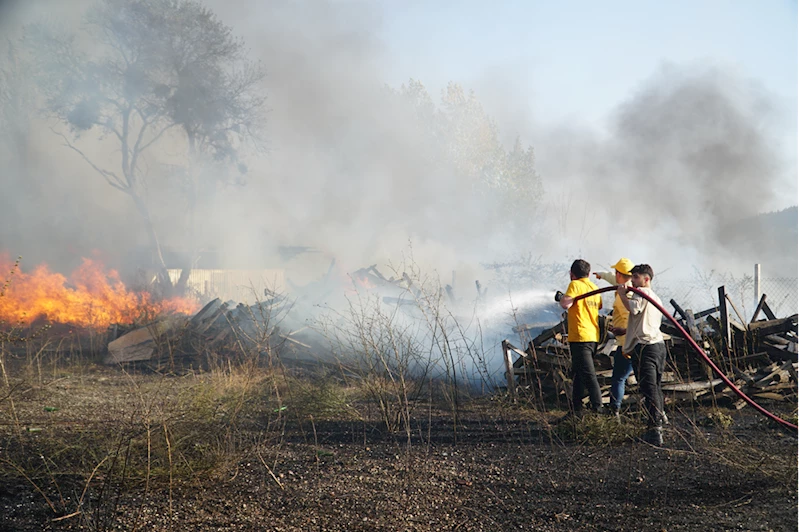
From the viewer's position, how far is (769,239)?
26.1 metres

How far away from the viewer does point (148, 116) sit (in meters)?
21.5

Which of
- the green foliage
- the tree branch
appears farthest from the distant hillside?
the tree branch

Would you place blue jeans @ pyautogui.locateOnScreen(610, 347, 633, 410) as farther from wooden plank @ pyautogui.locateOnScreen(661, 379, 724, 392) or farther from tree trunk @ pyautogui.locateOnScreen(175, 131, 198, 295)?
tree trunk @ pyautogui.locateOnScreen(175, 131, 198, 295)

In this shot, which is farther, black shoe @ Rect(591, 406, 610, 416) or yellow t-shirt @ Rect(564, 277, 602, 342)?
yellow t-shirt @ Rect(564, 277, 602, 342)

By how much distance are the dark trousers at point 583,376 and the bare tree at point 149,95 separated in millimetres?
17495

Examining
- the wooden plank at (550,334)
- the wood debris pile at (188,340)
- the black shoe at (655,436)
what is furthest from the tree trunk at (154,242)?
the black shoe at (655,436)

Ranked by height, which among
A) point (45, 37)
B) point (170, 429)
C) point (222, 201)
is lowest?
point (170, 429)

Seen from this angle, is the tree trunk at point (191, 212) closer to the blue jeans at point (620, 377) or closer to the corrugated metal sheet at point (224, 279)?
the corrugated metal sheet at point (224, 279)

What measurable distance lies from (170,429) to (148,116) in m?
20.0

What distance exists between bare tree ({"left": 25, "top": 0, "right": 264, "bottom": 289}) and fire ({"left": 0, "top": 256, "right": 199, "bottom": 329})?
336cm

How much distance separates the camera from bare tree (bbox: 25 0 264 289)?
65.3ft

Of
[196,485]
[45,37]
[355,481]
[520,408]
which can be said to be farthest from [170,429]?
[45,37]

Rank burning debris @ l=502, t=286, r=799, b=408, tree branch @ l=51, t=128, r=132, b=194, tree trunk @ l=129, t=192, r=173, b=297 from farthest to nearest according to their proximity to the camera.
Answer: tree branch @ l=51, t=128, r=132, b=194 < tree trunk @ l=129, t=192, r=173, b=297 < burning debris @ l=502, t=286, r=799, b=408

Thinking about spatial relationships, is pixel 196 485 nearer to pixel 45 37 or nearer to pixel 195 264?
pixel 195 264
